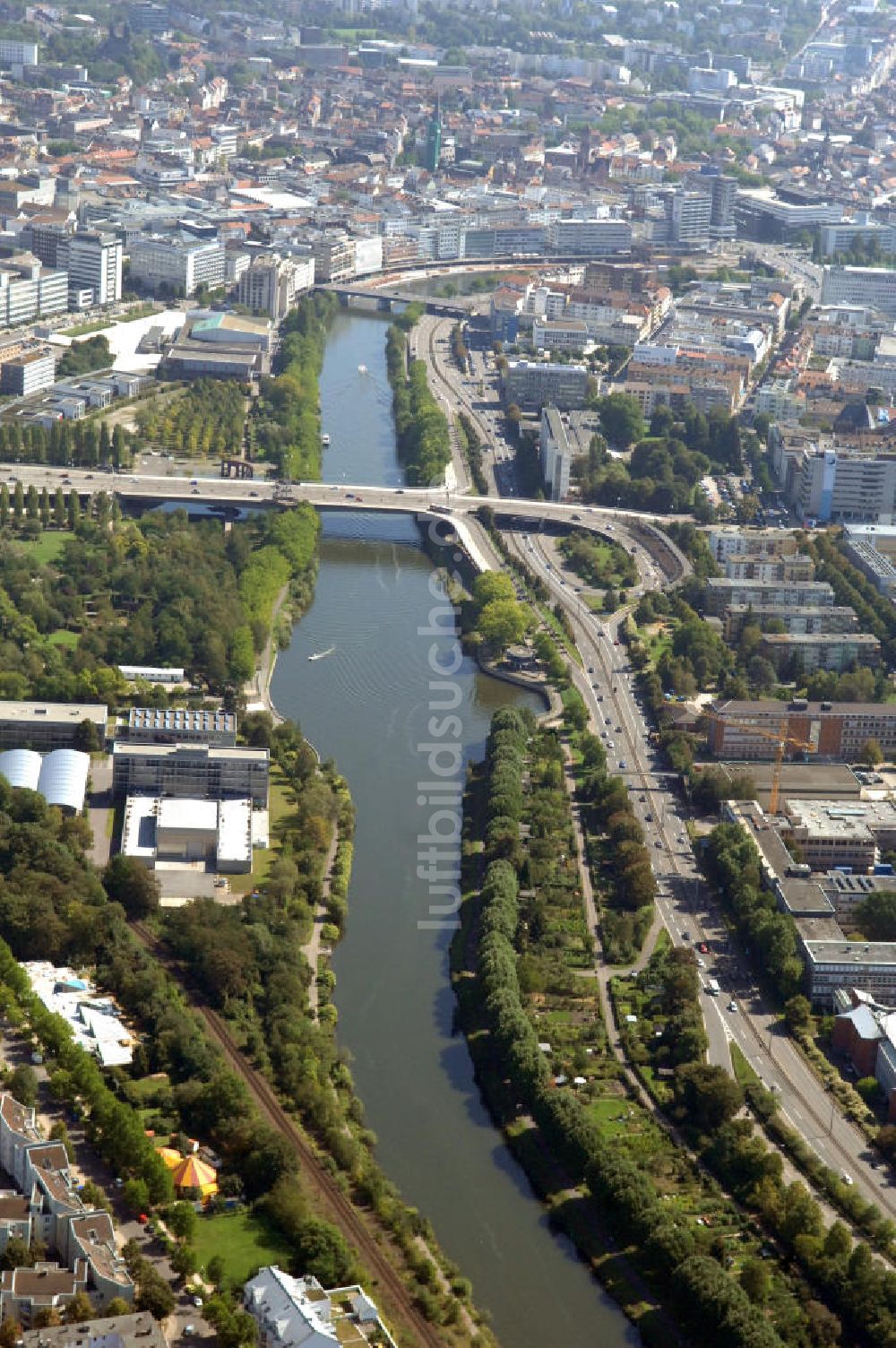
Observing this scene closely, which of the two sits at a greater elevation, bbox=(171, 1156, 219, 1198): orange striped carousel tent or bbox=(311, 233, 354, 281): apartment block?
bbox=(311, 233, 354, 281): apartment block

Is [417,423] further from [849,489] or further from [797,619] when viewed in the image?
[797,619]

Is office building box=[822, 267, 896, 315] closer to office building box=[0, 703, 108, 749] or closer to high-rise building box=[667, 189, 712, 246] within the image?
high-rise building box=[667, 189, 712, 246]

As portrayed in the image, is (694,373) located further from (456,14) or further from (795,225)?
(456,14)

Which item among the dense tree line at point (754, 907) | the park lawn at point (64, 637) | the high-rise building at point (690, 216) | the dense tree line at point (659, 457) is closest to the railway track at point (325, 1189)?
the dense tree line at point (754, 907)

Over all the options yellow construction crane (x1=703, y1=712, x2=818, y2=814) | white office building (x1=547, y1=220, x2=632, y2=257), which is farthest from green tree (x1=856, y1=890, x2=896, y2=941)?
white office building (x1=547, y1=220, x2=632, y2=257)

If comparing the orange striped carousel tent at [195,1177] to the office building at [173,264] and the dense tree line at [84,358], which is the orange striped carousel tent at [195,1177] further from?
the office building at [173,264]

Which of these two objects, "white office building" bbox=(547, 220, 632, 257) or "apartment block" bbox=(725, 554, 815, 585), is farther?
"white office building" bbox=(547, 220, 632, 257)
